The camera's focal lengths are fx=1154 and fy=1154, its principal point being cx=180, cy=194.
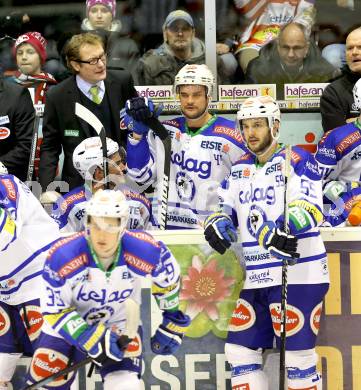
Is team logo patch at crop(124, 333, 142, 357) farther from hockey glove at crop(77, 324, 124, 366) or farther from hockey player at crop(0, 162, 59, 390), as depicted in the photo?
hockey player at crop(0, 162, 59, 390)

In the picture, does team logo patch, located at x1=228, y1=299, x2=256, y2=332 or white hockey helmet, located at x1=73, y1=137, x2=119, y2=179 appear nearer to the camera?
team logo patch, located at x1=228, y1=299, x2=256, y2=332

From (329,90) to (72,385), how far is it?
2310 millimetres

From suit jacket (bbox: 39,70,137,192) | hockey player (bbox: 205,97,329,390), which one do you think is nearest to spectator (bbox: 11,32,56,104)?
suit jacket (bbox: 39,70,137,192)

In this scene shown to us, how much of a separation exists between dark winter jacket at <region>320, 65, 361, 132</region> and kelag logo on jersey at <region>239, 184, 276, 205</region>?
127 centimetres

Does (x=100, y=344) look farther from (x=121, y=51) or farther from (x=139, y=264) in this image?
(x=121, y=51)

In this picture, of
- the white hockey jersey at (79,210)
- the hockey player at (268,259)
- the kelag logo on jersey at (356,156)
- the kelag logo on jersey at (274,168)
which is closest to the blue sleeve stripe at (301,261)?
the hockey player at (268,259)

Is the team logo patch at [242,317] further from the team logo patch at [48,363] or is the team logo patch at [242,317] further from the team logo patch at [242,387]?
the team logo patch at [48,363]

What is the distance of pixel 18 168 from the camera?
6340 mm

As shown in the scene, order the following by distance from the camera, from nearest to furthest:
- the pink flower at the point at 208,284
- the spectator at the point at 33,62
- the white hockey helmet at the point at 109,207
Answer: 1. the white hockey helmet at the point at 109,207
2. the pink flower at the point at 208,284
3. the spectator at the point at 33,62

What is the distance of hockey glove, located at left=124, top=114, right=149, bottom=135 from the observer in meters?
5.75

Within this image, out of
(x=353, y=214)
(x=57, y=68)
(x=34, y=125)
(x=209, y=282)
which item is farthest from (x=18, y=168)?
(x=353, y=214)

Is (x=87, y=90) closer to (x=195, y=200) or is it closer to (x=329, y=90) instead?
(x=195, y=200)

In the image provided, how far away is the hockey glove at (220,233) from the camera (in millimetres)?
5211

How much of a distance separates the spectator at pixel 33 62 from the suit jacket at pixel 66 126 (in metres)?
0.46
